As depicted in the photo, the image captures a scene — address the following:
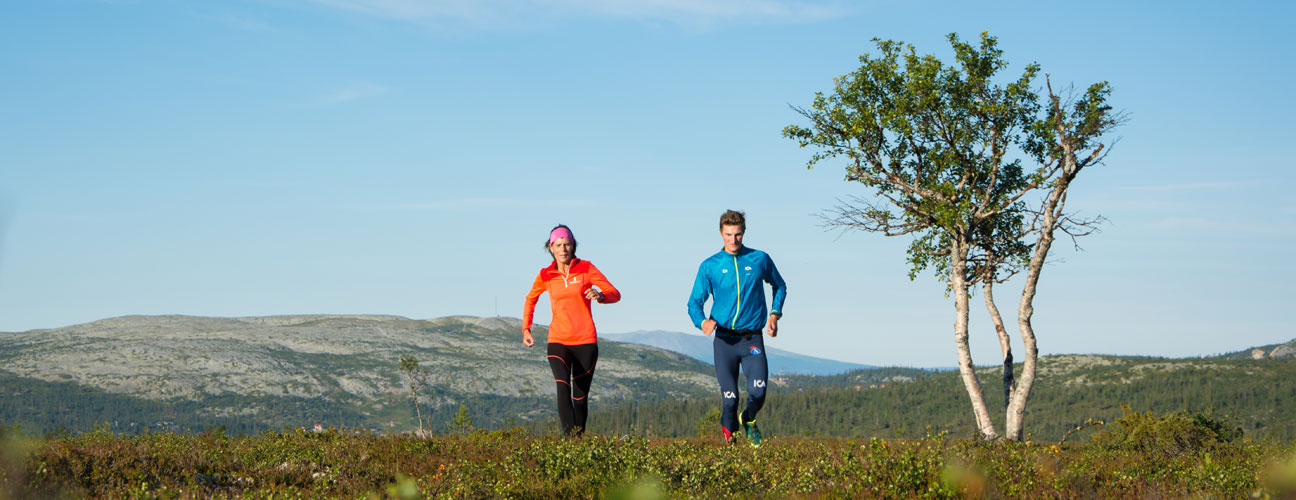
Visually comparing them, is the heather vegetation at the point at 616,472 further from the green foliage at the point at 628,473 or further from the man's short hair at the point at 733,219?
the man's short hair at the point at 733,219

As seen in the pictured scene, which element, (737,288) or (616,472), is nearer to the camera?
(616,472)

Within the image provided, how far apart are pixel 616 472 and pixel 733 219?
5.44m

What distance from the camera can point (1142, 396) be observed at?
17438cm

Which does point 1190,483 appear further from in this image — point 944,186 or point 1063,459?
point 944,186

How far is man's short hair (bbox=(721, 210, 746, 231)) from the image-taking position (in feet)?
44.4

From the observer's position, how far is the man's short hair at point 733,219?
1354 centimetres

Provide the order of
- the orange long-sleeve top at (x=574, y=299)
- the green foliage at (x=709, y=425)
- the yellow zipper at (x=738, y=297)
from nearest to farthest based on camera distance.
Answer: the yellow zipper at (x=738, y=297) < the orange long-sleeve top at (x=574, y=299) < the green foliage at (x=709, y=425)

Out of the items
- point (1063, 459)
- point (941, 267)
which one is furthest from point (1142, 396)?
point (1063, 459)

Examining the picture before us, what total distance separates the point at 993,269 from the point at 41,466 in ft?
74.7

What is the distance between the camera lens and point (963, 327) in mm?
24328

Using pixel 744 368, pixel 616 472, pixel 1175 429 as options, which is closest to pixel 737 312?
pixel 744 368

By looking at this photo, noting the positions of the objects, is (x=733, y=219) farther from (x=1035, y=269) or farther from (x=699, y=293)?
(x=1035, y=269)

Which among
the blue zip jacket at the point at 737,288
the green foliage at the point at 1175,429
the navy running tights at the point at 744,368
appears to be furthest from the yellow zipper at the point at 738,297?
the green foliage at the point at 1175,429

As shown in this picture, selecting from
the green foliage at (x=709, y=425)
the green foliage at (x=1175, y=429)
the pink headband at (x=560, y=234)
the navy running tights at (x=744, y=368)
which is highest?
the pink headband at (x=560, y=234)
